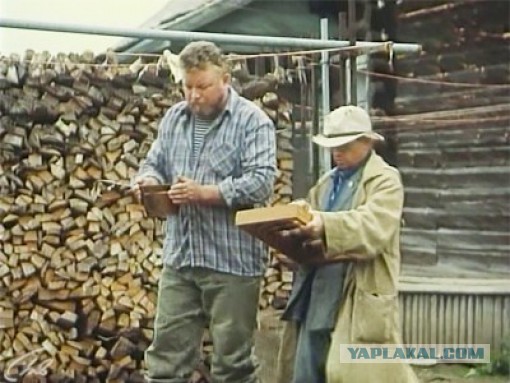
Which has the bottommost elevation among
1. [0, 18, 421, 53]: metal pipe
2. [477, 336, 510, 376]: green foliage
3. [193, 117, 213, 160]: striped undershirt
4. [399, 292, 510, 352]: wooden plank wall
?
[477, 336, 510, 376]: green foliage

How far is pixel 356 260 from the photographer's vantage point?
9.30ft

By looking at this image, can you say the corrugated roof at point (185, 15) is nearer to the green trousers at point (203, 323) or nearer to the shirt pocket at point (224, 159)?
the shirt pocket at point (224, 159)

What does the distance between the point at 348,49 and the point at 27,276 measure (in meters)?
1.49

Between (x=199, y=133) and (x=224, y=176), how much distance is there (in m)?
0.15

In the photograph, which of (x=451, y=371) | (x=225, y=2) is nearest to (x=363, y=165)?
(x=451, y=371)

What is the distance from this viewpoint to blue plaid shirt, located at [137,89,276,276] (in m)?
3.12

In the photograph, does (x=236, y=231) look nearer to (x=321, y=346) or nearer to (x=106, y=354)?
(x=321, y=346)

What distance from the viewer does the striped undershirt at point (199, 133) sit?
10.4 feet

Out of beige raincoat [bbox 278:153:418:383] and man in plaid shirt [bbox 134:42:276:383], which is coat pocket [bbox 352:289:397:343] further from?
man in plaid shirt [bbox 134:42:276:383]

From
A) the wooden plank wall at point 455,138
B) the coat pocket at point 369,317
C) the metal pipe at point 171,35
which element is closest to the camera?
the coat pocket at point 369,317

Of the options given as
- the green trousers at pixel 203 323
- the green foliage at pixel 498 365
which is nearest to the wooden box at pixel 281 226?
the green trousers at pixel 203 323

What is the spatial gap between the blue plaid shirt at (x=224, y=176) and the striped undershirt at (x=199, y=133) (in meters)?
0.01

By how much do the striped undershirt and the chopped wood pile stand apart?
3.27 feet

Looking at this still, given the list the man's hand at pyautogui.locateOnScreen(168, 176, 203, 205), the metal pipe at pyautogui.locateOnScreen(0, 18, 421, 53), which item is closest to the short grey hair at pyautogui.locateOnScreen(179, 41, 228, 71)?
the man's hand at pyautogui.locateOnScreen(168, 176, 203, 205)
